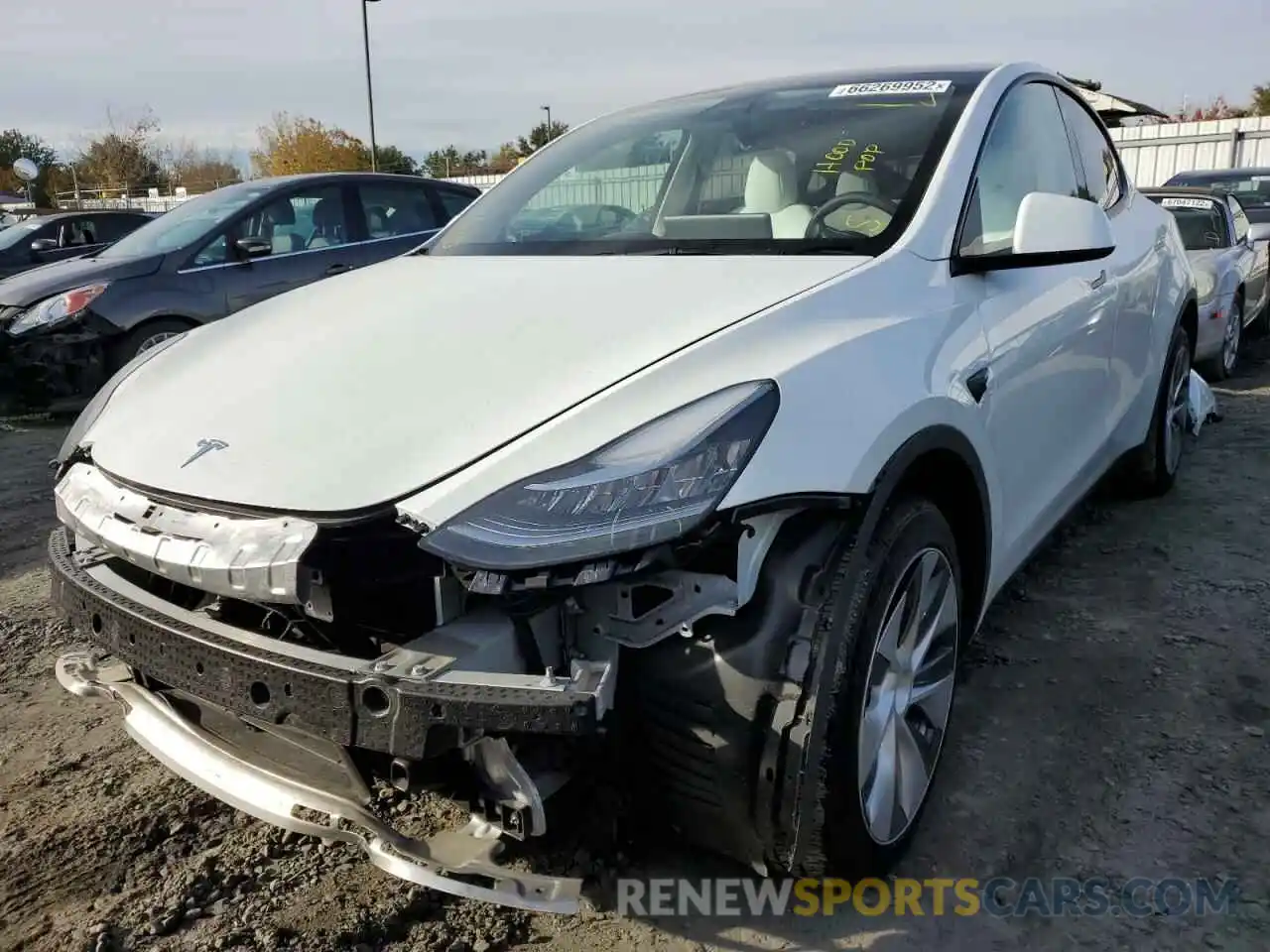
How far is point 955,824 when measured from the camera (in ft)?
7.98

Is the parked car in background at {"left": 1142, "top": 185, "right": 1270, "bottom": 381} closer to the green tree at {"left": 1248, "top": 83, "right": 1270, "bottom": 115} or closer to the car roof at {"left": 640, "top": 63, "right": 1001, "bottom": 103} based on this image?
the car roof at {"left": 640, "top": 63, "right": 1001, "bottom": 103}

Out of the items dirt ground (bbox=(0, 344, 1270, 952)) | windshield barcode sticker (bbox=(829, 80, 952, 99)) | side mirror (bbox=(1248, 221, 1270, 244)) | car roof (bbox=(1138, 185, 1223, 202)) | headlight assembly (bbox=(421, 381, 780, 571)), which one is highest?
windshield barcode sticker (bbox=(829, 80, 952, 99))

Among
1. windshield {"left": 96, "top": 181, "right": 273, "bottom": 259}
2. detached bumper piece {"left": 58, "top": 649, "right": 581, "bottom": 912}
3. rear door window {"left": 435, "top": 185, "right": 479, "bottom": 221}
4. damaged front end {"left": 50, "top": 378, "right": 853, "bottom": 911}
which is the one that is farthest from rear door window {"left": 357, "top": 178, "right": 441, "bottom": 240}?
damaged front end {"left": 50, "top": 378, "right": 853, "bottom": 911}

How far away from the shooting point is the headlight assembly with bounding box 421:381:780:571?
166 centimetres

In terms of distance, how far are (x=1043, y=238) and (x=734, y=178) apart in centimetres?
95

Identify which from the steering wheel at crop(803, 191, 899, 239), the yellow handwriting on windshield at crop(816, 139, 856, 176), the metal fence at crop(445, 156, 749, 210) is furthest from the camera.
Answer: the metal fence at crop(445, 156, 749, 210)

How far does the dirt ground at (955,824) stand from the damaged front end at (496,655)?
32 cm

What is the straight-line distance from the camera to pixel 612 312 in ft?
7.16

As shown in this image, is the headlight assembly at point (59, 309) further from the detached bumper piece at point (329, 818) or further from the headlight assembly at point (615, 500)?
the headlight assembly at point (615, 500)

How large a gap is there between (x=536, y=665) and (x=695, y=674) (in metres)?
0.27

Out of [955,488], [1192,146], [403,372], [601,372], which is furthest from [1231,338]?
[1192,146]

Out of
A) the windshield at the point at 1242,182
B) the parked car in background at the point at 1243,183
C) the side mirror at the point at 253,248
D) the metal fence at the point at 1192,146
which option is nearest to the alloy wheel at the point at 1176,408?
the side mirror at the point at 253,248

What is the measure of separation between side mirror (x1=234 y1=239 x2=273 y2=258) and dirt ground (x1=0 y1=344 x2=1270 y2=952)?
391 cm

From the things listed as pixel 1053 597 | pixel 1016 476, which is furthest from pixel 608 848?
pixel 1053 597
